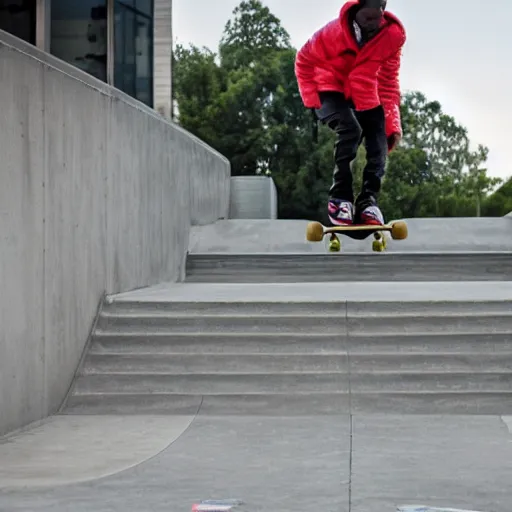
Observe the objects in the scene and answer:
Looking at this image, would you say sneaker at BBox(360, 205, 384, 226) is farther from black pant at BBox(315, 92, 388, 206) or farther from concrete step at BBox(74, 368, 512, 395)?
concrete step at BBox(74, 368, 512, 395)

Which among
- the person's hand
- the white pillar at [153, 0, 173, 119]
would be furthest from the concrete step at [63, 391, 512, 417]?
the white pillar at [153, 0, 173, 119]

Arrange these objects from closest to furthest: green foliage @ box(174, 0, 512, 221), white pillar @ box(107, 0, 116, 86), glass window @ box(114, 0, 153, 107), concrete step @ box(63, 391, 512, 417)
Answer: concrete step @ box(63, 391, 512, 417), white pillar @ box(107, 0, 116, 86), glass window @ box(114, 0, 153, 107), green foliage @ box(174, 0, 512, 221)

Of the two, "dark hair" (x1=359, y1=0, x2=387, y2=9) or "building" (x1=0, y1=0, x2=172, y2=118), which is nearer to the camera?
"dark hair" (x1=359, y1=0, x2=387, y2=9)

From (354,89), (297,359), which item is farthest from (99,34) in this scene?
(297,359)

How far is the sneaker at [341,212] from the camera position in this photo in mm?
16953

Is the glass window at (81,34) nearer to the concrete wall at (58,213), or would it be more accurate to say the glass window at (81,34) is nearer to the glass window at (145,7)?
the glass window at (145,7)

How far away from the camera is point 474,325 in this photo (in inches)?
390

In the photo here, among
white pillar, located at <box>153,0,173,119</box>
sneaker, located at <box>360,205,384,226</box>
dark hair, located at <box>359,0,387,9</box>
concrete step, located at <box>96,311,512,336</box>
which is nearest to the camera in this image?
concrete step, located at <box>96,311,512,336</box>

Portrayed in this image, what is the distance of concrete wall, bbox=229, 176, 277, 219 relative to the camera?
33094mm

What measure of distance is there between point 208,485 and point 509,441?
84.7 inches

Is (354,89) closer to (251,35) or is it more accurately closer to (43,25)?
(43,25)

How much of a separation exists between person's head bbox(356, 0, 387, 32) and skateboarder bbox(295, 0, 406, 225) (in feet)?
0.07

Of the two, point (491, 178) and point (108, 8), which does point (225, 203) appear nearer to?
point (108, 8)

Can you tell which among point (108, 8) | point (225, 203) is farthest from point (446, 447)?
point (108, 8)
